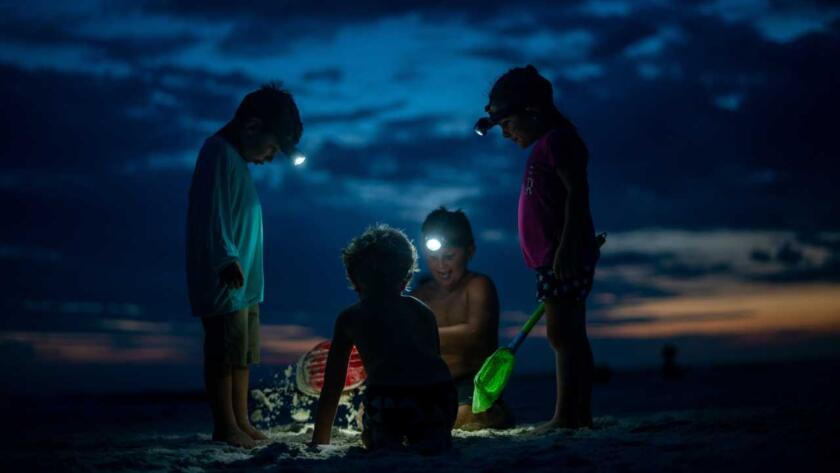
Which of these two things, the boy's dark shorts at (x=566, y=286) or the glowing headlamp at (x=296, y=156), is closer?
the boy's dark shorts at (x=566, y=286)

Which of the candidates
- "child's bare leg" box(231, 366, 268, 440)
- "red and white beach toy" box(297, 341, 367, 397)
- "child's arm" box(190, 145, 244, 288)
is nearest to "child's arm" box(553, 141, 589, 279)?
"red and white beach toy" box(297, 341, 367, 397)

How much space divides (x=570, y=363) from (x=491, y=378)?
0.63m

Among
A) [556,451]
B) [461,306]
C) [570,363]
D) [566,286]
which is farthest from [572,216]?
[556,451]

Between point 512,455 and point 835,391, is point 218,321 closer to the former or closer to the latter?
point 512,455

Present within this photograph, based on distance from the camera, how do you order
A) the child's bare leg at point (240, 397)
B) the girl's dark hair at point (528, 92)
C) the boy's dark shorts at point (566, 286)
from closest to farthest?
the boy's dark shorts at point (566, 286) → the child's bare leg at point (240, 397) → the girl's dark hair at point (528, 92)

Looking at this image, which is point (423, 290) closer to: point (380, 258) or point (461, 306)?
point (461, 306)

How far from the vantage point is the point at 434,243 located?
5.40m

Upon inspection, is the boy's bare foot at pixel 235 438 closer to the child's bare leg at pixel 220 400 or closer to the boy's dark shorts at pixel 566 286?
the child's bare leg at pixel 220 400

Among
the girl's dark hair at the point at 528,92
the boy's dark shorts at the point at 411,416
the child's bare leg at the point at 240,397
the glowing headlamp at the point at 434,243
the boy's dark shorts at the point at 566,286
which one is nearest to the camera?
the boy's dark shorts at the point at 411,416

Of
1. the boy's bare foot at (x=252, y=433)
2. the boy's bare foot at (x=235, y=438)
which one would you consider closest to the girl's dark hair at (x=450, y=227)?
the boy's bare foot at (x=252, y=433)

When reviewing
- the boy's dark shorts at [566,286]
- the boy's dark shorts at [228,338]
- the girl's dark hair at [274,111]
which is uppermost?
the girl's dark hair at [274,111]

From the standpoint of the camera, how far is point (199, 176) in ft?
14.5

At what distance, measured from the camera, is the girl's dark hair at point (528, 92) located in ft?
15.4

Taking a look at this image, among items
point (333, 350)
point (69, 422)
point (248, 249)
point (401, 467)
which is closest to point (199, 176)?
point (248, 249)
